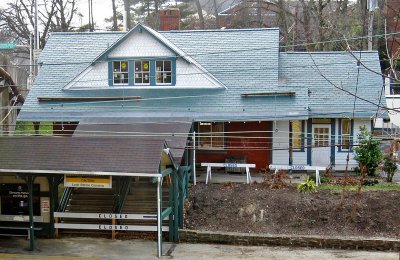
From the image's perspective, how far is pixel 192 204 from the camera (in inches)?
770

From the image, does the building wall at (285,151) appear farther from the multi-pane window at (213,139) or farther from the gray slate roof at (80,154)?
the gray slate roof at (80,154)

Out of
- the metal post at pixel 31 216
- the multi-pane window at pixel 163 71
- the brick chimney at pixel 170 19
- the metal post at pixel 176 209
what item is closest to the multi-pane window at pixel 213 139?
the multi-pane window at pixel 163 71

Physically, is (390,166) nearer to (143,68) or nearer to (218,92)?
(218,92)

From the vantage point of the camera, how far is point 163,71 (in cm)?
2648

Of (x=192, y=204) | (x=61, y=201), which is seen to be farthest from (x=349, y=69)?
(x=61, y=201)

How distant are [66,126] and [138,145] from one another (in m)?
11.6

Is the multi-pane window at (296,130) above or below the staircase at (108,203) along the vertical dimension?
above

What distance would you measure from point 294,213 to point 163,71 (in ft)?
35.5

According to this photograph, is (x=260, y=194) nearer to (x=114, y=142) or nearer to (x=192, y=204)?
(x=192, y=204)

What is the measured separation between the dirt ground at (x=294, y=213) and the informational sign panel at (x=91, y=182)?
3.36 metres

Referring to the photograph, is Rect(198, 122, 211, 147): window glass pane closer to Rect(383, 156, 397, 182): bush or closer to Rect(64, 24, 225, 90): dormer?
Rect(64, 24, 225, 90): dormer

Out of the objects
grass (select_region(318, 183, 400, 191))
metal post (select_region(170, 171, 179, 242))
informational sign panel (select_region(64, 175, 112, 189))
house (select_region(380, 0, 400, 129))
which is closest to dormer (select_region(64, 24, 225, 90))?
grass (select_region(318, 183, 400, 191))

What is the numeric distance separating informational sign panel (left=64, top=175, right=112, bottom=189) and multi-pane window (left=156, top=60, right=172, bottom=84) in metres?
10.7

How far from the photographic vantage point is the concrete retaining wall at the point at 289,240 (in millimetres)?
16688
